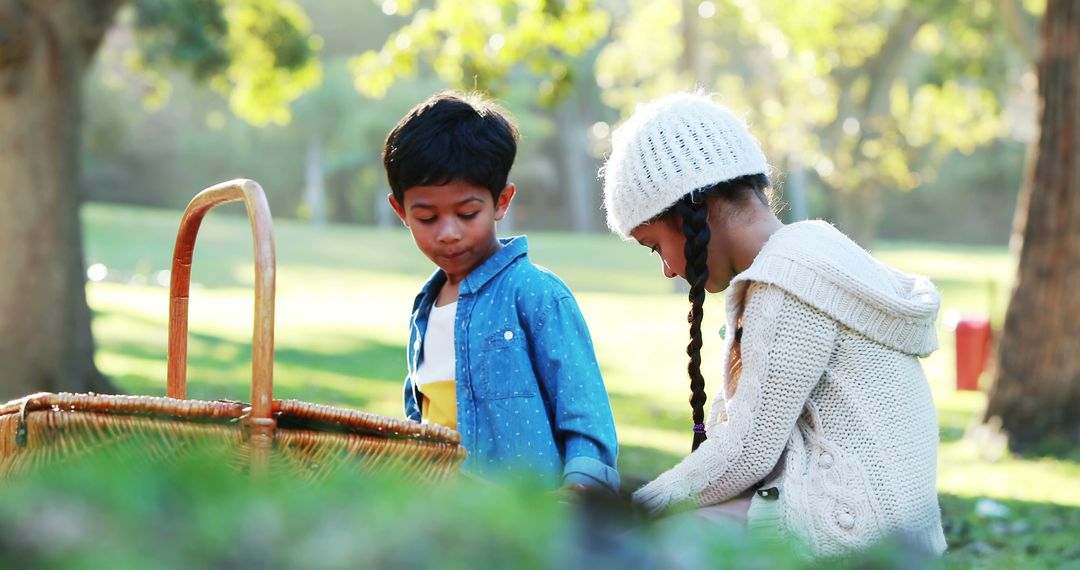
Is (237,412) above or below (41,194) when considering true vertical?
below

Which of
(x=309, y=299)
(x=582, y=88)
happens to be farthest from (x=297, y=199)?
(x=309, y=299)

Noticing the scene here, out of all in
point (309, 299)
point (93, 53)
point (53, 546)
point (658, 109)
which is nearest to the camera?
point (53, 546)

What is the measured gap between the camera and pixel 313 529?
→ 102 centimetres

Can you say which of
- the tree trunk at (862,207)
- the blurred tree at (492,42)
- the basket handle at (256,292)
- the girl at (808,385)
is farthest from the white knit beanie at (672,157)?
the tree trunk at (862,207)

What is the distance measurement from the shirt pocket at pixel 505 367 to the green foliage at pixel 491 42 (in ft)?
24.9

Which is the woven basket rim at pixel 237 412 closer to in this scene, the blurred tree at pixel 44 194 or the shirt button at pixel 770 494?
the shirt button at pixel 770 494

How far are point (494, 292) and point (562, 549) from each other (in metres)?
2.42

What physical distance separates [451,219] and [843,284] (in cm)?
106

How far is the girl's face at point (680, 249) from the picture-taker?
323 centimetres

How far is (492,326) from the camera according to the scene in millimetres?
3412

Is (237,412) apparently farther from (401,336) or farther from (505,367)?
(401,336)

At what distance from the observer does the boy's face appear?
3412 millimetres

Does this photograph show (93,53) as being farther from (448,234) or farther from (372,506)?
(372,506)

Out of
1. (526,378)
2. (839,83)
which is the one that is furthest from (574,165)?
(526,378)
